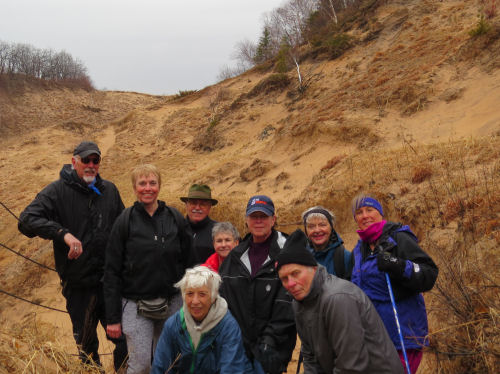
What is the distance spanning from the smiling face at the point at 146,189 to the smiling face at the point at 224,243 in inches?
28.8

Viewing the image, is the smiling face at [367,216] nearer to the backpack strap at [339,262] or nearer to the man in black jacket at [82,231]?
the backpack strap at [339,262]

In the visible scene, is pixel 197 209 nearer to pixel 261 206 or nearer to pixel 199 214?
pixel 199 214

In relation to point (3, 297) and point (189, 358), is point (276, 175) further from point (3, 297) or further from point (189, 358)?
point (189, 358)

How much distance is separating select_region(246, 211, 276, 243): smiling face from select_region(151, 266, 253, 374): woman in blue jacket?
586 mm

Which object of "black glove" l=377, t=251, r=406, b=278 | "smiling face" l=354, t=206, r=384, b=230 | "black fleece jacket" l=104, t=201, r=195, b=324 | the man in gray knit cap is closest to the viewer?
the man in gray knit cap

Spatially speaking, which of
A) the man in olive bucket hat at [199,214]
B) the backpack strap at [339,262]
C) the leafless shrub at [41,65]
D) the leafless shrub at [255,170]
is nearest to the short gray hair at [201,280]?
the backpack strap at [339,262]

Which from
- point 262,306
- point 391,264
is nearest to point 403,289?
point 391,264

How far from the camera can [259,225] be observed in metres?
3.20

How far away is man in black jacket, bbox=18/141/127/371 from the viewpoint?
348 cm

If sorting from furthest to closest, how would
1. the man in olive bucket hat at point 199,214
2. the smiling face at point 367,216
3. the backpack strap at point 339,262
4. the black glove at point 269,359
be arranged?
the man in olive bucket hat at point 199,214
the backpack strap at point 339,262
the smiling face at point 367,216
the black glove at point 269,359

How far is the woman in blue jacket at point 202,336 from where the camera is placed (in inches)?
106

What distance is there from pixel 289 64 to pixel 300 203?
1419 cm

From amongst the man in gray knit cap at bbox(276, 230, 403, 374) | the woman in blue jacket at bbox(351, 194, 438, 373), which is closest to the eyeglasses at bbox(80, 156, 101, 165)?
the man in gray knit cap at bbox(276, 230, 403, 374)

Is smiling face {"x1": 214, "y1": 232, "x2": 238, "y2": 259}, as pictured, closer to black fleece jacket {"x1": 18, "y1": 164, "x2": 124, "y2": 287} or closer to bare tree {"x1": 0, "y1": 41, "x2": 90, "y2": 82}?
black fleece jacket {"x1": 18, "y1": 164, "x2": 124, "y2": 287}
